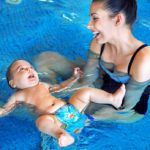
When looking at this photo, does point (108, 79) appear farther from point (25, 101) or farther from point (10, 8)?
point (10, 8)

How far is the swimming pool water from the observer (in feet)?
6.95

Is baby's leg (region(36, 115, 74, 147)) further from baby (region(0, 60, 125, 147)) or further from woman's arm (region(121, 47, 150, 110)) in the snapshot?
woman's arm (region(121, 47, 150, 110))

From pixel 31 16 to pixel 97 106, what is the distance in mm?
1449

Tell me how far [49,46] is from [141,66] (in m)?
1.22

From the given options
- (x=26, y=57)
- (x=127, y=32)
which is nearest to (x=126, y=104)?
(x=127, y=32)

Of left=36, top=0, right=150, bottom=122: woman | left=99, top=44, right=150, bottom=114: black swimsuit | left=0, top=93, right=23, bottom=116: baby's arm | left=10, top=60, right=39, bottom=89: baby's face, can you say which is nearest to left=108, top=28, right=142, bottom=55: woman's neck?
left=36, top=0, right=150, bottom=122: woman

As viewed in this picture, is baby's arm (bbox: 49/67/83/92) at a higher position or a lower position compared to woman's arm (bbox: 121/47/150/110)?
lower

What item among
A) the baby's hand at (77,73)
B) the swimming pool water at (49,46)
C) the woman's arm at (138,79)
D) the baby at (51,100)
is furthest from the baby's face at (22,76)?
the woman's arm at (138,79)

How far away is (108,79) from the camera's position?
84.7 inches

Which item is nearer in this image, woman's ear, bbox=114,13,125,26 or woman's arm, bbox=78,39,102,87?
woman's ear, bbox=114,13,125,26

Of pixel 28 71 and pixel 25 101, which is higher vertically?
pixel 28 71

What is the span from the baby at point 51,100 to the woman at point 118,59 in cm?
9

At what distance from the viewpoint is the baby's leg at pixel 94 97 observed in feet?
6.36

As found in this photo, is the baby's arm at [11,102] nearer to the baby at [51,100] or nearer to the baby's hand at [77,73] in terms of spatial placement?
the baby at [51,100]
